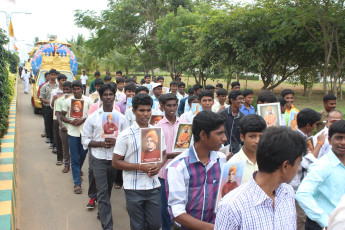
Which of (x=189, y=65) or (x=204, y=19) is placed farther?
(x=189, y=65)

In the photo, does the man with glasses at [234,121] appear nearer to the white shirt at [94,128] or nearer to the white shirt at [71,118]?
the white shirt at [94,128]

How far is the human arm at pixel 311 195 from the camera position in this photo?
2457mm

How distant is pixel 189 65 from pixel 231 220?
1808cm

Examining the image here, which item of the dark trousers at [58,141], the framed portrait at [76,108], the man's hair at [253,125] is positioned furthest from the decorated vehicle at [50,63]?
the man's hair at [253,125]

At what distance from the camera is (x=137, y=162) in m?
3.57

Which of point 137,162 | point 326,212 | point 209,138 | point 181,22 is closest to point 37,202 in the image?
point 137,162

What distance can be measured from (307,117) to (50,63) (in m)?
13.5

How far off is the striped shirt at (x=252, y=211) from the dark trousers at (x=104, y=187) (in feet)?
9.64

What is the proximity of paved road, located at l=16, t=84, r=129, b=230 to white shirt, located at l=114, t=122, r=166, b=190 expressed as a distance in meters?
1.64

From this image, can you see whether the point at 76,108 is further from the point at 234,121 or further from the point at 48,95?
the point at 48,95

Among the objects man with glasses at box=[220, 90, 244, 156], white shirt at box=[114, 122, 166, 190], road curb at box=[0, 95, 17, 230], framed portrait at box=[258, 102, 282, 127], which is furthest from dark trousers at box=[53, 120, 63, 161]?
framed portrait at box=[258, 102, 282, 127]

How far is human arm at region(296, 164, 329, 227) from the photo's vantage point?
2.46 meters

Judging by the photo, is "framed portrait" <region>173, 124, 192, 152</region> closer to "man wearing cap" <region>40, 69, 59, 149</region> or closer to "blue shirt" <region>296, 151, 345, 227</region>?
"blue shirt" <region>296, 151, 345, 227</region>

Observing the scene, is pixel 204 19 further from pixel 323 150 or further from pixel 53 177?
pixel 323 150
